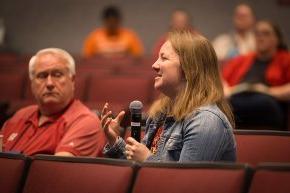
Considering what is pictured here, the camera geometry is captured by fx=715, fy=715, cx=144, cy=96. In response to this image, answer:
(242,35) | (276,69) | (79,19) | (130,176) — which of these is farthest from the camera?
(79,19)

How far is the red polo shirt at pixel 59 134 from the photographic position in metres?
2.64

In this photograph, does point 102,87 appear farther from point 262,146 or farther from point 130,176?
point 130,176

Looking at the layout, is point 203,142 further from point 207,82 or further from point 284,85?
point 284,85

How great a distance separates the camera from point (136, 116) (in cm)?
206

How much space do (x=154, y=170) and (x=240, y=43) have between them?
3.50m

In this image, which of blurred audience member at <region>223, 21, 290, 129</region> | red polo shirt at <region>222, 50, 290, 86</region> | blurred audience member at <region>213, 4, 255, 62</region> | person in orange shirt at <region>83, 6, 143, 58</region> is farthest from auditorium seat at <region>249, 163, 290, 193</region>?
person in orange shirt at <region>83, 6, 143, 58</region>

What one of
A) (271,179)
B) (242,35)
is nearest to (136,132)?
(271,179)

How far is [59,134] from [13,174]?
635 millimetres

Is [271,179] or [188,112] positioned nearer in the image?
[271,179]

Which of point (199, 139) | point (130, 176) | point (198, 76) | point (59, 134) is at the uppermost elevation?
point (198, 76)

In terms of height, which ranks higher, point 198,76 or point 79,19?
point 198,76

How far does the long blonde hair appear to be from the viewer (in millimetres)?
2109

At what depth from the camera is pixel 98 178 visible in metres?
1.96

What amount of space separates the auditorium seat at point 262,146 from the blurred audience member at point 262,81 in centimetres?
98
